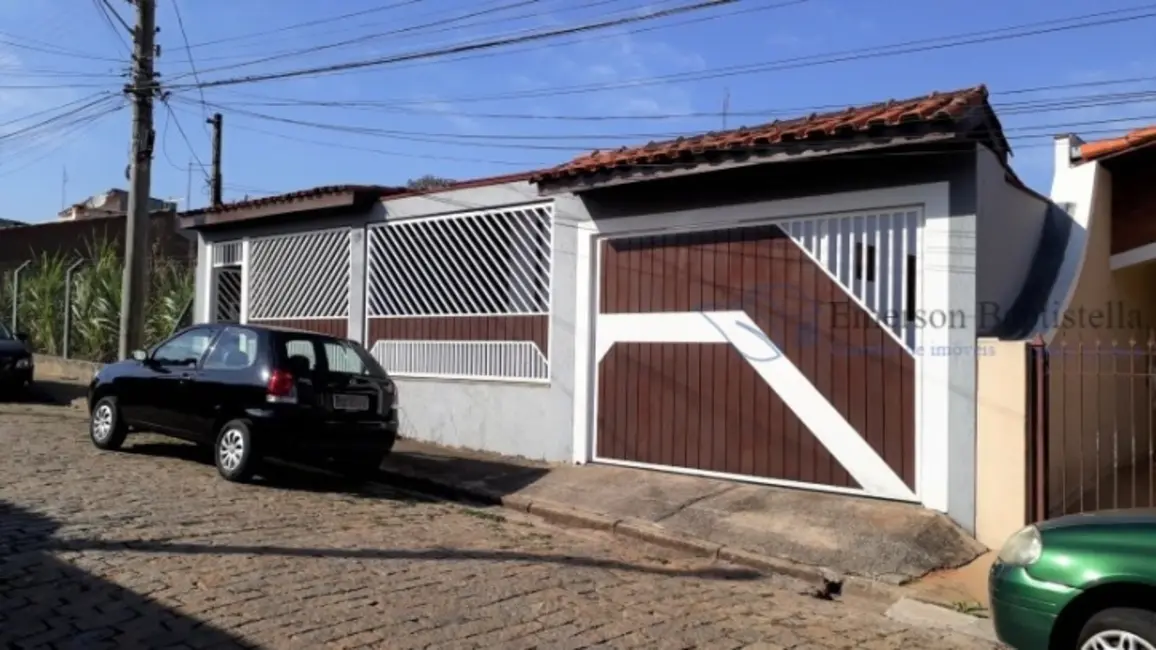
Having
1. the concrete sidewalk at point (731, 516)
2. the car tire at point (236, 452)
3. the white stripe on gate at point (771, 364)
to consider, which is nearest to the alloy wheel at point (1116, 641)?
the concrete sidewalk at point (731, 516)

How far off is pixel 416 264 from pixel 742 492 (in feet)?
18.5

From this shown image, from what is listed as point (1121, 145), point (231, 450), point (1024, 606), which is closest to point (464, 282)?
point (231, 450)

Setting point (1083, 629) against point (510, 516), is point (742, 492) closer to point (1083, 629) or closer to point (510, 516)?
point (510, 516)

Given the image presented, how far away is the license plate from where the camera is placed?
8.49 meters

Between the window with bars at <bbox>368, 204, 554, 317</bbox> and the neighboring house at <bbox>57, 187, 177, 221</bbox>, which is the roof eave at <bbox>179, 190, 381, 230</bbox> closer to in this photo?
the window with bars at <bbox>368, 204, 554, 317</bbox>

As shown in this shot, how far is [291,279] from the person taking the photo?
13641 mm

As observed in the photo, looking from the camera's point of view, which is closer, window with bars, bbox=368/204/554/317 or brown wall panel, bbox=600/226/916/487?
brown wall panel, bbox=600/226/916/487

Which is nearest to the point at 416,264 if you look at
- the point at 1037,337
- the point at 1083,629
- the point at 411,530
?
the point at 411,530

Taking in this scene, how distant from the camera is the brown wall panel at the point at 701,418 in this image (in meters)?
8.13

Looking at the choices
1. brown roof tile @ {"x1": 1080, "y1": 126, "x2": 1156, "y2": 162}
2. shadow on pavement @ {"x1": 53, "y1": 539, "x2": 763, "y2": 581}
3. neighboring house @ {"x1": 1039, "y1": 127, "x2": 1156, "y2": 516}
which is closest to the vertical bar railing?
neighboring house @ {"x1": 1039, "y1": 127, "x2": 1156, "y2": 516}

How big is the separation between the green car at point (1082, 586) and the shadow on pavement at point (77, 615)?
3571mm

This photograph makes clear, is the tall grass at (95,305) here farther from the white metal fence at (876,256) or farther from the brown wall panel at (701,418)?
the white metal fence at (876,256)

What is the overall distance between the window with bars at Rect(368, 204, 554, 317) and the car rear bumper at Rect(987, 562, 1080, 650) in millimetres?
6700

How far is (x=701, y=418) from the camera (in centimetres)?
880
